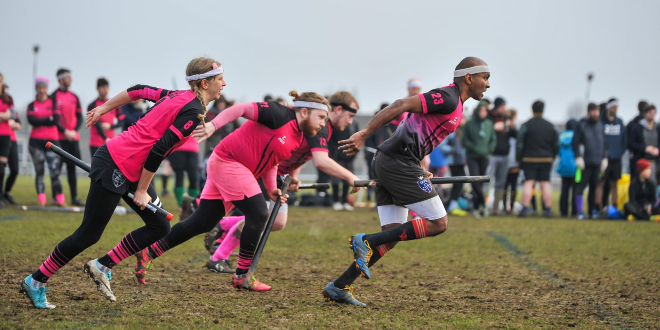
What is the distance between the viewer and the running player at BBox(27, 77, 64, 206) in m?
10.9

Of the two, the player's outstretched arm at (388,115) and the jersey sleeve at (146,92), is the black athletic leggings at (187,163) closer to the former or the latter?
the jersey sleeve at (146,92)

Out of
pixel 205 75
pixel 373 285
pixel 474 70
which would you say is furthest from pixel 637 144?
pixel 205 75

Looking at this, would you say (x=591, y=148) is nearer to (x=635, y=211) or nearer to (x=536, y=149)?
(x=536, y=149)

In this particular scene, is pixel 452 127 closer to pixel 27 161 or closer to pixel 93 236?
pixel 93 236

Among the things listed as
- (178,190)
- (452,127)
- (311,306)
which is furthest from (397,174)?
(178,190)

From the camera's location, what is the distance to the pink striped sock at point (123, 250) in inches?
190

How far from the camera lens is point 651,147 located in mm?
13070

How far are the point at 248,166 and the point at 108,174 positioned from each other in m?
1.35

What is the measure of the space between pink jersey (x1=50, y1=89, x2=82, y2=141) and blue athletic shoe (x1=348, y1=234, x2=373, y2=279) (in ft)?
25.7

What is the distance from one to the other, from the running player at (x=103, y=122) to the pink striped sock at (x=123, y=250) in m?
6.20

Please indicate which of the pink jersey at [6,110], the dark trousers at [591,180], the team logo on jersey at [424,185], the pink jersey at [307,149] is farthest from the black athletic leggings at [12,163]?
the dark trousers at [591,180]

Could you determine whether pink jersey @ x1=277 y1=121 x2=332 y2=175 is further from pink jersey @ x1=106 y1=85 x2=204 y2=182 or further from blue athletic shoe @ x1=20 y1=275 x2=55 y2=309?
blue athletic shoe @ x1=20 y1=275 x2=55 y2=309

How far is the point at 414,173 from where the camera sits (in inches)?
194

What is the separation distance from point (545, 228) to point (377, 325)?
7.65m
